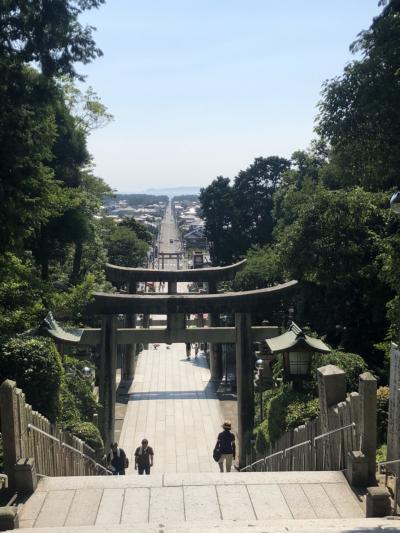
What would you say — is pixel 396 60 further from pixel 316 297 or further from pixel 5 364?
pixel 316 297

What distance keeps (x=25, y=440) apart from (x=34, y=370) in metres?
3.57

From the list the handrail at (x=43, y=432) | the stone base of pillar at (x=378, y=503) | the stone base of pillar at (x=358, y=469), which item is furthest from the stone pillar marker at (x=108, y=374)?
the stone base of pillar at (x=378, y=503)

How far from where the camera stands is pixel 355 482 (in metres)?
8.32

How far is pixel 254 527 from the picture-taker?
6.68 metres

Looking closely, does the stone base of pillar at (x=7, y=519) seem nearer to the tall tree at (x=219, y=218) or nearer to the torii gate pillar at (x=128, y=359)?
the torii gate pillar at (x=128, y=359)

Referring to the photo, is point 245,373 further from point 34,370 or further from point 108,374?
point 34,370

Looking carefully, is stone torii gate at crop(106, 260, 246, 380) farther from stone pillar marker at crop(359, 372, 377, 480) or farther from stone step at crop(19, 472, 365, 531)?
stone pillar marker at crop(359, 372, 377, 480)

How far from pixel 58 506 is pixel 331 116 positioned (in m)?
10.9

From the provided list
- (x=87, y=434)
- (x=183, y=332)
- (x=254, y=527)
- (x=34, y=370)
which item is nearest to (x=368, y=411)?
(x=254, y=527)

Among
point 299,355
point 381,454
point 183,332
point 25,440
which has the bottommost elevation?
point 183,332

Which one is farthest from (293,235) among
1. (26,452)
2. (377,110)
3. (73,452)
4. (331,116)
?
(26,452)

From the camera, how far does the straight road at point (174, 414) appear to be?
72.7 feet

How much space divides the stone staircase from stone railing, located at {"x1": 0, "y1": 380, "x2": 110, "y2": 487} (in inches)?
16.3

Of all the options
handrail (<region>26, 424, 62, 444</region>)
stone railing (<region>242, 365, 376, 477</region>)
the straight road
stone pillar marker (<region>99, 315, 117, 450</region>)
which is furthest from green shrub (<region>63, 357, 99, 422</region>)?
handrail (<region>26, 424, 62, 444</region>)
